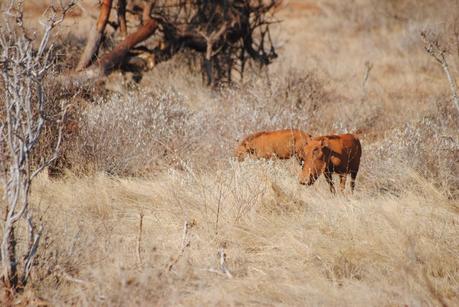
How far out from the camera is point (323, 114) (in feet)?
32.7

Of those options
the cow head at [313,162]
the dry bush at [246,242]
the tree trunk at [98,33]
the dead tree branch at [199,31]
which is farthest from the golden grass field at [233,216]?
the dead tree branch at [199,31]

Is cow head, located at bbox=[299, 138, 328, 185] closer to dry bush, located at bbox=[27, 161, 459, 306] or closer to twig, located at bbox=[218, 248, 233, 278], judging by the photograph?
dry bush, located at bbox=[27, 161, 459, 306]

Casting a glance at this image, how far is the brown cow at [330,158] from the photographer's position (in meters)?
5.74

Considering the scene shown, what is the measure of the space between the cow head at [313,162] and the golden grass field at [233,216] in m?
0.12

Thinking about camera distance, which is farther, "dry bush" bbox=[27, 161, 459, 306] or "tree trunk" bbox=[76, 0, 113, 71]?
"tree trunk" bbox=[76, 0, 113, 71]

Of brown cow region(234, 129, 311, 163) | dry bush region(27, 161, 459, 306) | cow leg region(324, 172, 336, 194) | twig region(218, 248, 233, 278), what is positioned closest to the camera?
dry bush region(27, 161, 459, 306)

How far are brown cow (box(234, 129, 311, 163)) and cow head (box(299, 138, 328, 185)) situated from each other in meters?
0.63

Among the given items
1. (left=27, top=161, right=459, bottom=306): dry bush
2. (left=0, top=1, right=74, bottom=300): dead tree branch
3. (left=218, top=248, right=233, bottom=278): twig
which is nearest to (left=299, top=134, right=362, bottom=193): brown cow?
(left=27, top=161, right=459, bottom=306): dry bush

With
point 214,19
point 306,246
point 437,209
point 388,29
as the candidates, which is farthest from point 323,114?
point 388,29

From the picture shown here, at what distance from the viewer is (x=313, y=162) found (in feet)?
18.9

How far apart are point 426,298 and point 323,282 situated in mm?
613

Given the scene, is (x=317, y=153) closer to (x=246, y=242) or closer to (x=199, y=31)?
(x=246, y=242)

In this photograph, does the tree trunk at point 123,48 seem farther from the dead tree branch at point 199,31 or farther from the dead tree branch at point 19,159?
the dead tree branch at point 19,159

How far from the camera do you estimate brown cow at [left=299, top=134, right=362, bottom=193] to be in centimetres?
574
